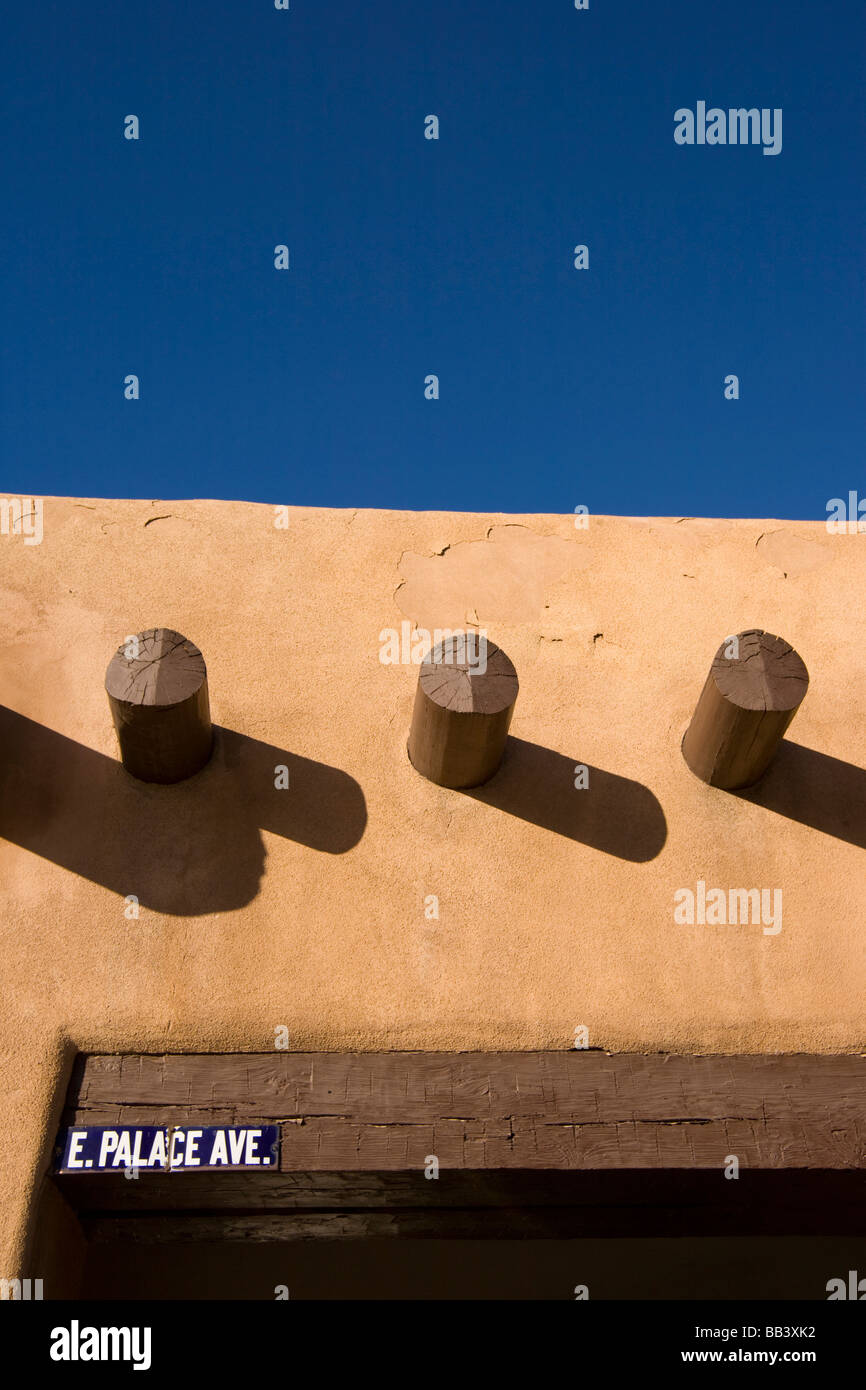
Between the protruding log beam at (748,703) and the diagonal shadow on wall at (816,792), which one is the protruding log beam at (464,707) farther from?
the diagonal shadow on wall at (816,792)

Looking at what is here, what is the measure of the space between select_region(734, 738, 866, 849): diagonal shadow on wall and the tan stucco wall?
0.5 inches

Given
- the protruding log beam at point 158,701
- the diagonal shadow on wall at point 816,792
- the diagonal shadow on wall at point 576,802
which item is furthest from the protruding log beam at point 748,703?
the protruding log beam at point 158,701

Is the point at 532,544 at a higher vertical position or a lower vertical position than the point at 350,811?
higher

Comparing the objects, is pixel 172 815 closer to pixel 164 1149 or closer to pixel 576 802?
pixel 164 1149

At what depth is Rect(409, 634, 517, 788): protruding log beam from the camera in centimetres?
441

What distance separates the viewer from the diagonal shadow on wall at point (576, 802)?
4.65 metres

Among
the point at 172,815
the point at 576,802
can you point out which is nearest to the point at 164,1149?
the point at 172,815

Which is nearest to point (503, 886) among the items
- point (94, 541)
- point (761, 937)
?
point (761, 937)

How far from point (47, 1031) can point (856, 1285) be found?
11.8 ft

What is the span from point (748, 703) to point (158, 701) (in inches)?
97.2

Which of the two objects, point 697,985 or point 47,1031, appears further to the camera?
point 697,985

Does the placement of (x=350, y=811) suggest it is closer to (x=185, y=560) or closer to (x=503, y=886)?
(x=503, y=886)

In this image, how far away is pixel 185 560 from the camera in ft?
17.6
